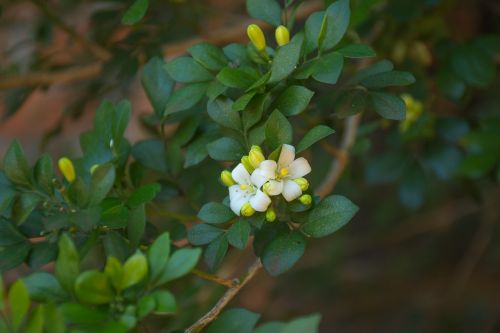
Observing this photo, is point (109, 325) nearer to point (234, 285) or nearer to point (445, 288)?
point (234, 285)

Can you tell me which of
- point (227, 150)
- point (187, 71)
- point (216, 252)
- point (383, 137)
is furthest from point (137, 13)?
point (383, 137)

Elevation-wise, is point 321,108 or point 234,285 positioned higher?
point 321,108

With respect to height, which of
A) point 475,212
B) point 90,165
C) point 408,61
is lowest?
point 475,212

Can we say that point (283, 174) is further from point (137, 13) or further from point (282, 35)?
point (137, 13)

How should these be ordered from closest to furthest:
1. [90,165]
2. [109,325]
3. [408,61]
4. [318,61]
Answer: [109,325]
[318,61]
[90,165]
[408,61]

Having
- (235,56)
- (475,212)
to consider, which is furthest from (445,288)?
(235,56)

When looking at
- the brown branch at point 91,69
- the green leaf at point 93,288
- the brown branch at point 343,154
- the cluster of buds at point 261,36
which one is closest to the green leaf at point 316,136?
the cluster of buds at point 261,36
